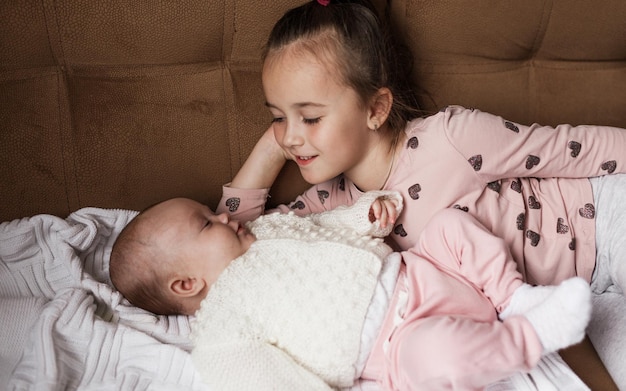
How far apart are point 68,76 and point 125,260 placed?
0.43 metres

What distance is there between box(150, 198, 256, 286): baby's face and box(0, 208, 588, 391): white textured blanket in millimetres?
130

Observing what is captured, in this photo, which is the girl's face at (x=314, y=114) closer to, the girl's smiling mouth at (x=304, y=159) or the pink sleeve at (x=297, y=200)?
the girl's smiling mouth at (x=304, y=159)

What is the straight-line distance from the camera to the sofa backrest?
129 centimetres

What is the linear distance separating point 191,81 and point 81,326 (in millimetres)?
575

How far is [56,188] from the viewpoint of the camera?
4.47ft

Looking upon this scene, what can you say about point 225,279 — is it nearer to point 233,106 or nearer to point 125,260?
point 125,260

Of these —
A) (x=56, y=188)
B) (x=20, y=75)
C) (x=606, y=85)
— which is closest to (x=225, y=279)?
(x=56, y=188)

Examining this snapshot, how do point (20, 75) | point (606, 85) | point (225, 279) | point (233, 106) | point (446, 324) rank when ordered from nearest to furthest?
point (446, 324) → point (225, 279) → point (20, 75) → point (233, 106) → point (606, 85)

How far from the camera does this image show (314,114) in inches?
49.5

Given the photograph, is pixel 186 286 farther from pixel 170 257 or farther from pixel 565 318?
pixel 565 318

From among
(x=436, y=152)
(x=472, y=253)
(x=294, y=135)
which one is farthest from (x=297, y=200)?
(x=472, y=253)

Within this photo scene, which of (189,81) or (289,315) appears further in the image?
(189,81)

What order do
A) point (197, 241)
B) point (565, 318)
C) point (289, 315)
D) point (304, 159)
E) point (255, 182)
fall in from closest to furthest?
point (565, 318) < point (289, 315) < point (197, 241) < point (304, 159) < point (255, 182)

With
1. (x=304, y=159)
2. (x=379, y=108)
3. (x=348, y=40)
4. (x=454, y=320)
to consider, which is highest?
(x=348, y=40)
